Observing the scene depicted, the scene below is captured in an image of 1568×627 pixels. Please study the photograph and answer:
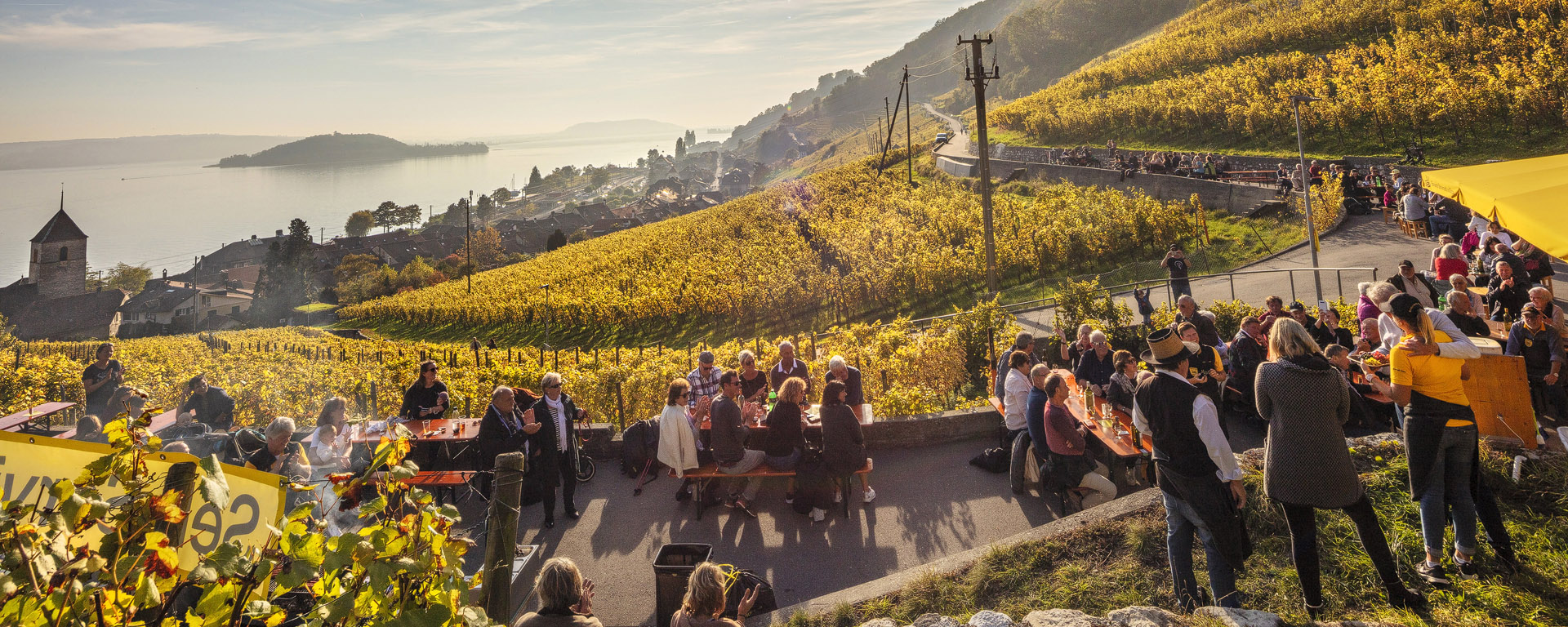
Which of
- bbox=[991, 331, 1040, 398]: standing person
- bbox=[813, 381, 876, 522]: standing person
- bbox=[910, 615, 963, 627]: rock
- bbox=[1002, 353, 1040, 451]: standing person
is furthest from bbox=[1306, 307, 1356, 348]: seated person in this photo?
bbox=[910, 615, 963, 627]: rock

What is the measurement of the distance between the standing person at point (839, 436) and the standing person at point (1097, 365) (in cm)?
271

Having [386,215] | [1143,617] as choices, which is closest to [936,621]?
[1143,617]

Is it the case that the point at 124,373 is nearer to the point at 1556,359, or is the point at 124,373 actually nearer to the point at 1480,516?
the point at 1480,516

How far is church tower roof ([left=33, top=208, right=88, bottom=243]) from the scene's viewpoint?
62.3 m

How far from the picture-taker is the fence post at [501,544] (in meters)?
3.75

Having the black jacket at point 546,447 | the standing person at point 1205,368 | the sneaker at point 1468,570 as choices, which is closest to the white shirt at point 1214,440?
the sneaker at point 1468,570

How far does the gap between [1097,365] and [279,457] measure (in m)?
8.09

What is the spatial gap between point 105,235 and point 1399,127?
26313 centimetres

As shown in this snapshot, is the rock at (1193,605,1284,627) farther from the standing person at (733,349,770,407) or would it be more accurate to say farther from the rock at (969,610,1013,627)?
the standing person at (733,349,770,407)

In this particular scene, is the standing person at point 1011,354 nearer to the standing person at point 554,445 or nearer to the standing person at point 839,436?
the standing person at point 839,436

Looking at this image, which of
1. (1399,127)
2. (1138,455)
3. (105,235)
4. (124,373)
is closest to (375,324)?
(124,373)

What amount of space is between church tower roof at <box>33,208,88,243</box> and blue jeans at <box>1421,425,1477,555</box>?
8914cm

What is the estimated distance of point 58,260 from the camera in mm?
62281

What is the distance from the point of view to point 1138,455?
21.6ft
